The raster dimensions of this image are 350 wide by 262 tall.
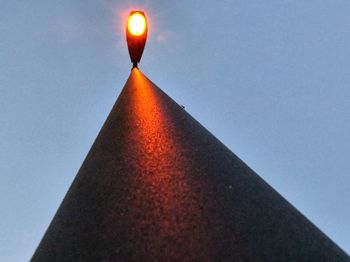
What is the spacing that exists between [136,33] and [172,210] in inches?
60.7

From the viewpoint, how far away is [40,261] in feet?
5.88

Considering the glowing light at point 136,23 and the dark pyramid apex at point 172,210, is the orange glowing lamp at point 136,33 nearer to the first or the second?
the glowing light at point 136,23

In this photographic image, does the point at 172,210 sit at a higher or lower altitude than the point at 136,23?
lower

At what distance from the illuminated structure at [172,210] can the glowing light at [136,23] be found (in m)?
0.95

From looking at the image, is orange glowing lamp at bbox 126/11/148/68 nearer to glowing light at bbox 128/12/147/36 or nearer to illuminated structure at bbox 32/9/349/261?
glowing light at bbox 128/12/147/36

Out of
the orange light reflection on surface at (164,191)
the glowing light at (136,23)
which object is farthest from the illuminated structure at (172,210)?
the glowing light at (136,23)

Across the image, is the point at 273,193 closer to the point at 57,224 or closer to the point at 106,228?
the point at 106,228

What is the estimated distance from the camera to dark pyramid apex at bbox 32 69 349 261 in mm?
1581

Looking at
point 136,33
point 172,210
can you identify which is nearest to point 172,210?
point 172,210

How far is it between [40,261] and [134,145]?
2.01ft

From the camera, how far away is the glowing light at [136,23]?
2.86m

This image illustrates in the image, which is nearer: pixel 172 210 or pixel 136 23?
pixel 172 210

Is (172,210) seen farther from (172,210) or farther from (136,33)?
(136,33)

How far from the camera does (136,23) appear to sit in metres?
2.86
